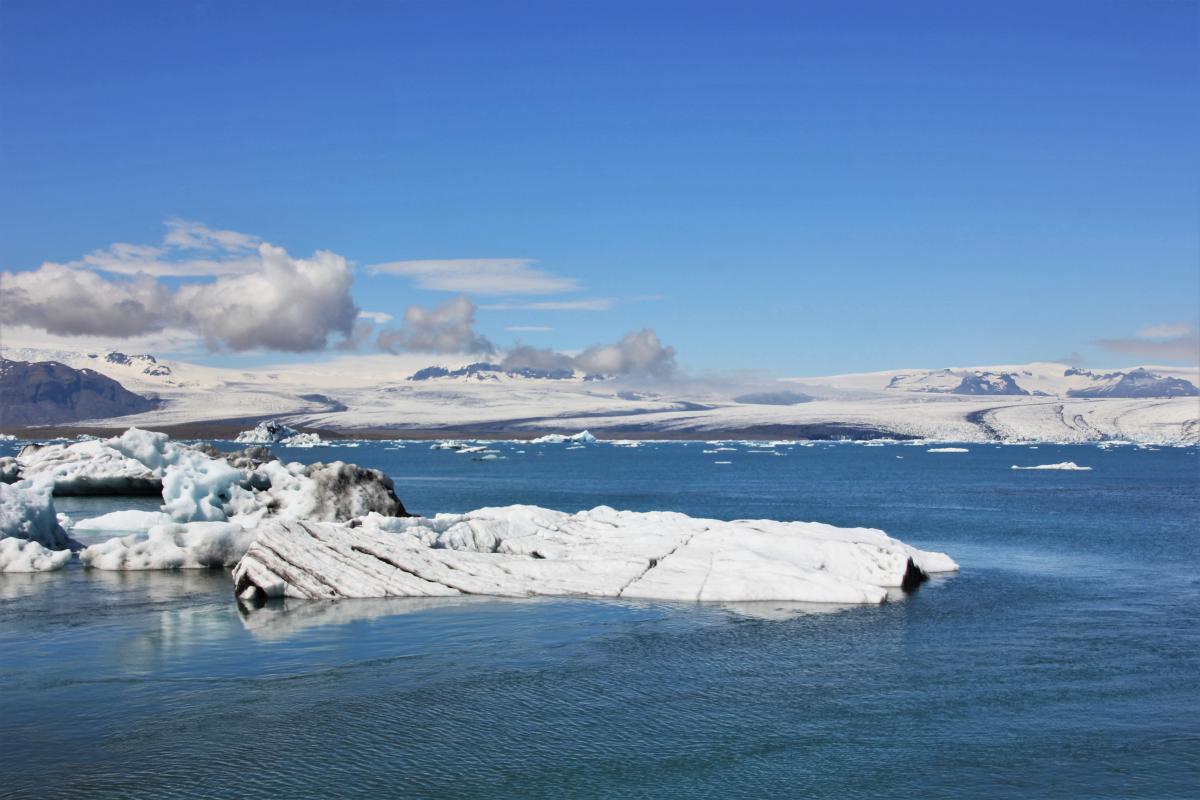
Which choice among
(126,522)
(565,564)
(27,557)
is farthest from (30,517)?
(565,564)

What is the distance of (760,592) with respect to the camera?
64.1 feet

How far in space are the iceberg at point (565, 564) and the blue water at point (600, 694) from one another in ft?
2.32

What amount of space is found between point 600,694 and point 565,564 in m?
7.52

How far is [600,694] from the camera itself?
1359cm

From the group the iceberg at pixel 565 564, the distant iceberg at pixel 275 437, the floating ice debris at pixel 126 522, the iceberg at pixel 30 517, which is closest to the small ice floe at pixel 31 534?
the iceberg at pixel 30 517

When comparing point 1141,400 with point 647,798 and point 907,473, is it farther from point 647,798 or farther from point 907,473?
point 647,798

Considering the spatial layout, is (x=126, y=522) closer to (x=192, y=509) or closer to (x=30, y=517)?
(x=192, y=509)

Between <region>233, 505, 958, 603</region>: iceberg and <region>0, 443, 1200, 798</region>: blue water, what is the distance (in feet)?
2.32

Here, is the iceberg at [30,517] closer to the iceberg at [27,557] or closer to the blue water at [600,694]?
the iceberg at [27,557]

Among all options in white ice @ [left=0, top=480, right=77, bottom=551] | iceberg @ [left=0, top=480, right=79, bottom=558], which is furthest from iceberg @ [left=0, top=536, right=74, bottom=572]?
white ice @ [left=0, top=480, right=77, bottom=551]

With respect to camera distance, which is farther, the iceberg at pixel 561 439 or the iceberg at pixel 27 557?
the iceberg at pixel 561 439

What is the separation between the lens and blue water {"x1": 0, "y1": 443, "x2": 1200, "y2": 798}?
10.5 m

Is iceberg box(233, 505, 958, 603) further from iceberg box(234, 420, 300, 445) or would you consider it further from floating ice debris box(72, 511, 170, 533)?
iceberg box(234, 420, 300, 445)

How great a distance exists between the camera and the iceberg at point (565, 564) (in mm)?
19812
